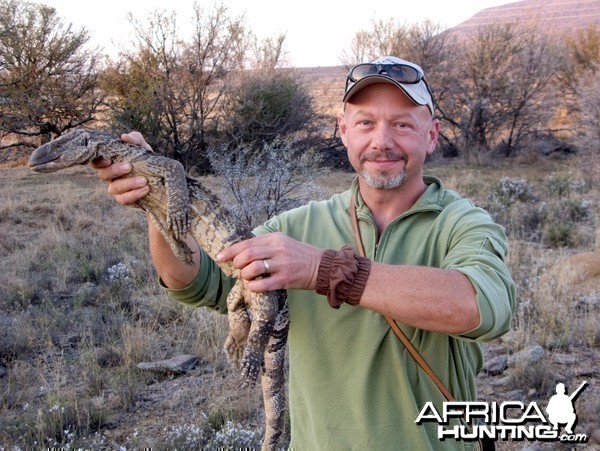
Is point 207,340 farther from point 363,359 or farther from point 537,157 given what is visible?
point 537,157

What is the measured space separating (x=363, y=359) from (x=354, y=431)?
27 cm

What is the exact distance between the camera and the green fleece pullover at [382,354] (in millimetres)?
2150

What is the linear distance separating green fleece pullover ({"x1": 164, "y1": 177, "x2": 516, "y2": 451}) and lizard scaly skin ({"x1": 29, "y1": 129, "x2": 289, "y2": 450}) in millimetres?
201

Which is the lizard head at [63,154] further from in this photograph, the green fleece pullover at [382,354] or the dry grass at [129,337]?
the dry grass at [129,337]

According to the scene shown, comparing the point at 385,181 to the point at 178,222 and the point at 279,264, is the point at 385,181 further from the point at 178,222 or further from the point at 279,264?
the point at 178,222

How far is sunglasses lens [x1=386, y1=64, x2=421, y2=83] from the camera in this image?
238 centimetres

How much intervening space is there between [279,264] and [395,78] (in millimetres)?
998

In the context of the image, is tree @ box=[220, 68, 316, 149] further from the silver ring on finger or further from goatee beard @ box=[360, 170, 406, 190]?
the silver ring on finger

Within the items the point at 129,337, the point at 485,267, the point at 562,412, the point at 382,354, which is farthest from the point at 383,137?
the point at 129,337

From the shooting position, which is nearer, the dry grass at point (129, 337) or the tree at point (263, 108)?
the dry grass at point (129, 337)

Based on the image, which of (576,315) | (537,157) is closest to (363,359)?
(576,315)

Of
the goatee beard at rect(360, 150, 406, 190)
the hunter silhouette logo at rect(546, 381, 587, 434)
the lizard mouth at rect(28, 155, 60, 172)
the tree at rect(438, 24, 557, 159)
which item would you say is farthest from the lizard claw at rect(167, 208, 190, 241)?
the tree at rect(438, 24, 557, 159)

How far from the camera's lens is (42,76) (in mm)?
19625

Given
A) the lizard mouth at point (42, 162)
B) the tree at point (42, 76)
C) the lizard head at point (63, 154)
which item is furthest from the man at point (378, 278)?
the tree at point (42, 76)
